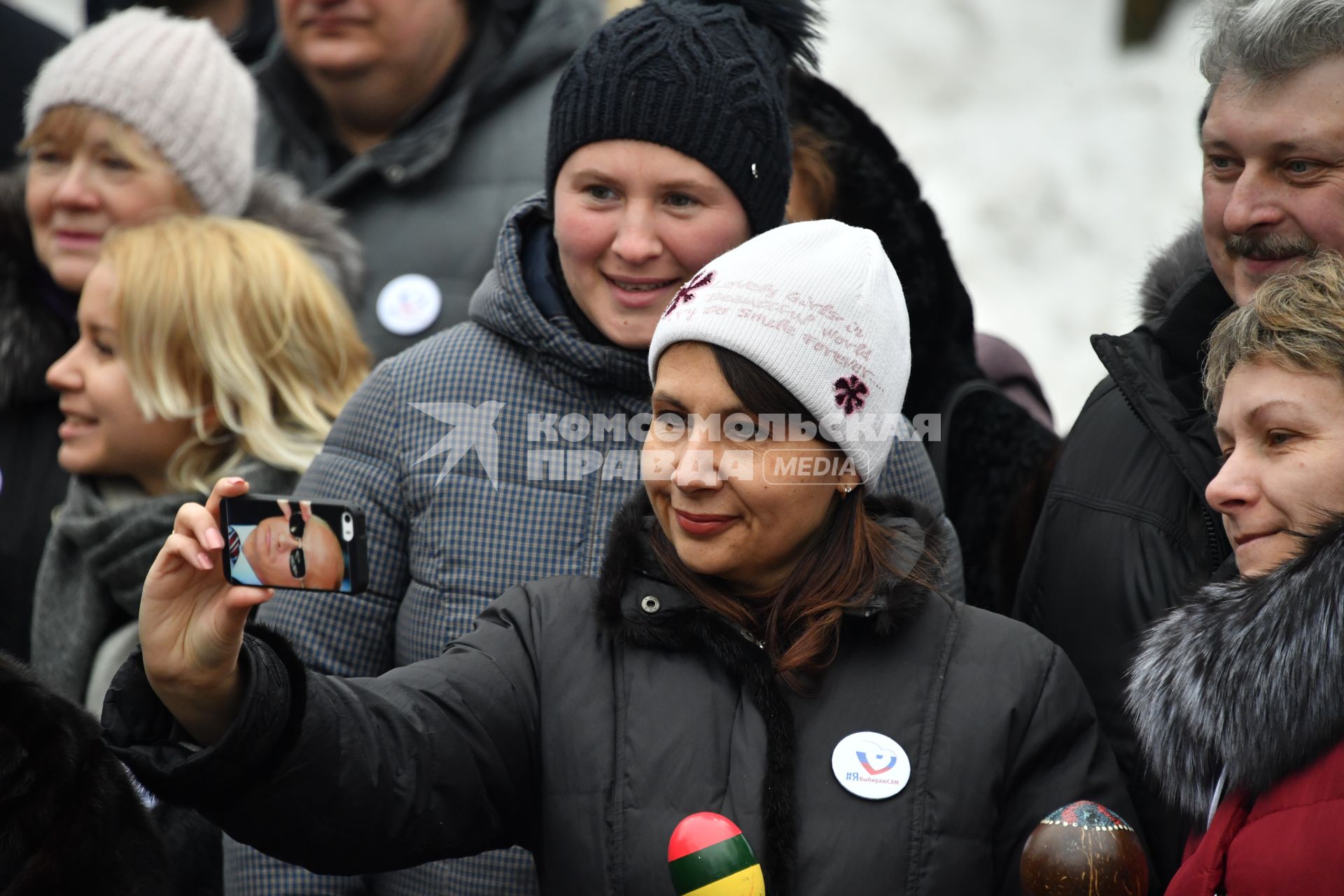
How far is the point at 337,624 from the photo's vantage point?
117 inches

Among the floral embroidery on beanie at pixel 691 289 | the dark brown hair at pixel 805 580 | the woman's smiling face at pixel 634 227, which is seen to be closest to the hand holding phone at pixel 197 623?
the dark brown hair at pixel 805 580

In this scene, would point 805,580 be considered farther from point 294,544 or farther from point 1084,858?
point 294,544

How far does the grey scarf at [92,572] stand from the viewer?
3439mm

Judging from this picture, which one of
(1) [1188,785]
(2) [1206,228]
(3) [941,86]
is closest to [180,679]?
(1) [1188,785]

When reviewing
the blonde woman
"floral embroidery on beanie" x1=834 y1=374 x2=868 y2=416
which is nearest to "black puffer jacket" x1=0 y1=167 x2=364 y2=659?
the blonde woman

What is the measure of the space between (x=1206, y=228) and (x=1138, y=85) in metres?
5.16

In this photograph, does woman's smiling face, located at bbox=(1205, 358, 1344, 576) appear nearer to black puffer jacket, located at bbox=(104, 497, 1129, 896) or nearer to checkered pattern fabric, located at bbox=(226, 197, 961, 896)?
black puffer jacket, located at bbox=(104, 497, 1129, 896)

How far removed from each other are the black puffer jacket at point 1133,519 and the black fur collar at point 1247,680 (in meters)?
0.21

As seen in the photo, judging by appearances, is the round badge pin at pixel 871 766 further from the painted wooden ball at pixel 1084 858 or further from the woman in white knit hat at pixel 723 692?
the painted wooden ball at pixel 1084 858

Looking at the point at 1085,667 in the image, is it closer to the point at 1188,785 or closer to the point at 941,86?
the point at 1188,785

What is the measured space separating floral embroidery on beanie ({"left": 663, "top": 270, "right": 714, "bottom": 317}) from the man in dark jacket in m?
1.68

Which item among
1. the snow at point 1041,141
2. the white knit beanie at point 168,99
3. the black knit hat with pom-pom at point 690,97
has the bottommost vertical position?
the white knit beanie at point 168,99

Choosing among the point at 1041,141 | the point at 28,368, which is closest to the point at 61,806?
the point at 28,368

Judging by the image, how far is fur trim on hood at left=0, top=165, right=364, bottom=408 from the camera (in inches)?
154
